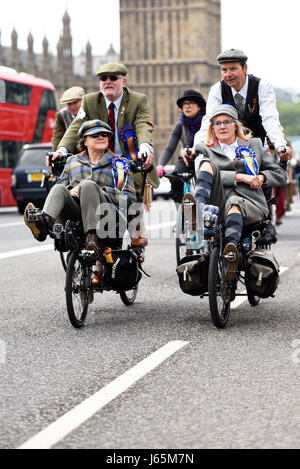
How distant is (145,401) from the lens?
14.6 feet

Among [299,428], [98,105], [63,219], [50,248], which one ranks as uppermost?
[98,105]

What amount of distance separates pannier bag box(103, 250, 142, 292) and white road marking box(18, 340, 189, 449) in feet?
3.21

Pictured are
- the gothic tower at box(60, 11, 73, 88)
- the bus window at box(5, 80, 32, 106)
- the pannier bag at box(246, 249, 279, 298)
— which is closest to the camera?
the pannier bag at box(246, 249, 279, 298)

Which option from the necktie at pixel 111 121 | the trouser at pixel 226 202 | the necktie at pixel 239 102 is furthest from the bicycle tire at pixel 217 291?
the necktie at pixel 239 102

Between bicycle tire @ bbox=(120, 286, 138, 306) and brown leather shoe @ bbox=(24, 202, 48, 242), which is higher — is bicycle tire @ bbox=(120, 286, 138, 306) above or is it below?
→ below

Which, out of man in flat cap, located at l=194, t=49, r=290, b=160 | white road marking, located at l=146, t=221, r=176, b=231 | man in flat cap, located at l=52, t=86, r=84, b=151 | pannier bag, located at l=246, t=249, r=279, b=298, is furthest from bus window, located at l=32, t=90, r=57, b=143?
pannier bag, located at l=246, t=249, r=279, b=298

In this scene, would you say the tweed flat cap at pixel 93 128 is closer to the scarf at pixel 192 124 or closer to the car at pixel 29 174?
the scarf at pixel 192 124

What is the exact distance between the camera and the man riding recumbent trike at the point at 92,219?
21.0ft

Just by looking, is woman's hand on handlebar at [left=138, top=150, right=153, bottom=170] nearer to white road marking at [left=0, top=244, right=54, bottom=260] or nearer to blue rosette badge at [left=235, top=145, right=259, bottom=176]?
blue rosette badge at [left=235, top=145, right=259, bottom=176]

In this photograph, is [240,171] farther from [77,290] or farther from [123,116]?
[77,290]

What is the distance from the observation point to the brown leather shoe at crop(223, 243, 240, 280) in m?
6.26

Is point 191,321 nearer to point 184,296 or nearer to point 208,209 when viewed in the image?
point 208,209
